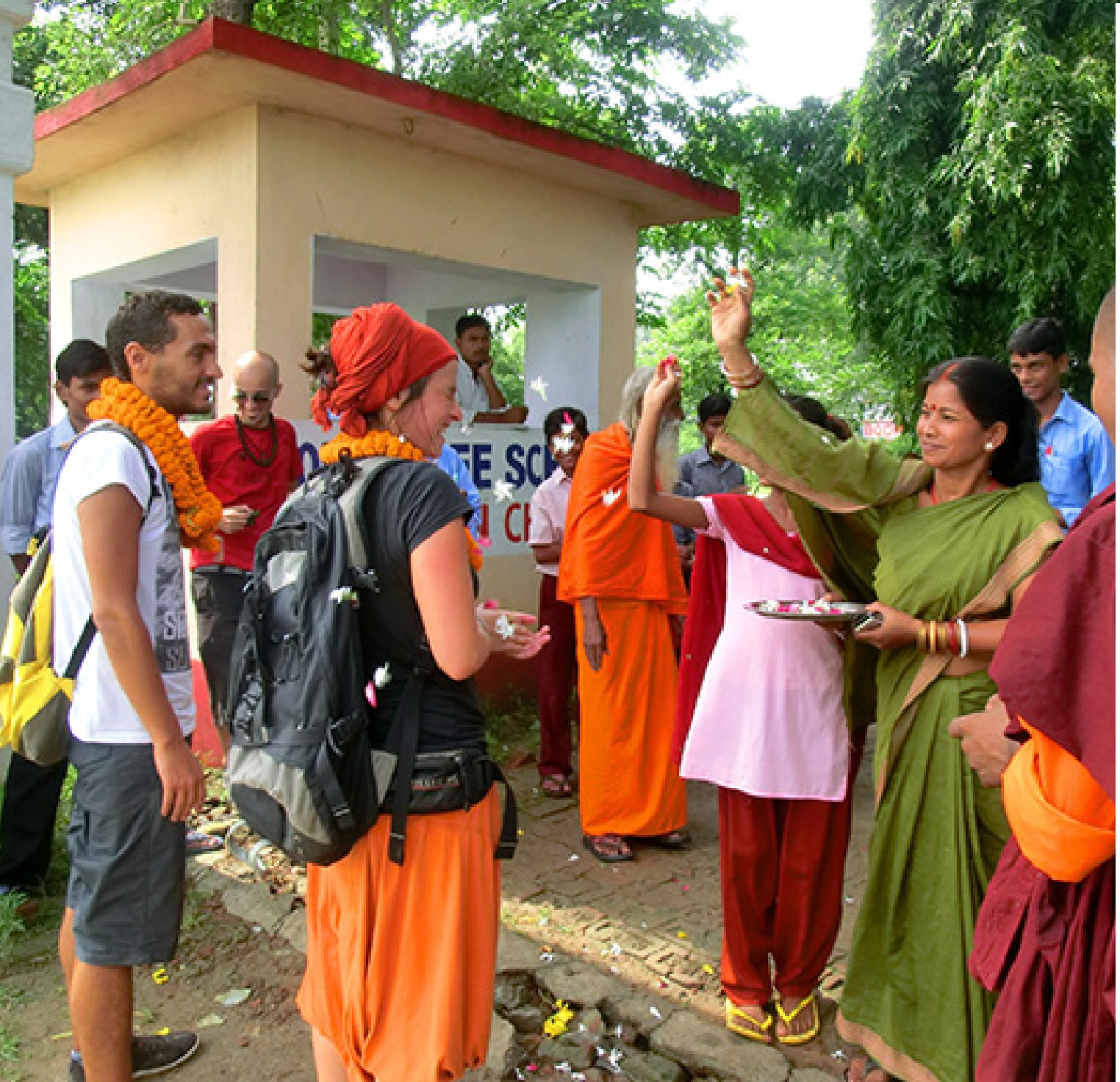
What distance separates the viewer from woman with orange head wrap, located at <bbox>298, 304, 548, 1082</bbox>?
1.89 meters

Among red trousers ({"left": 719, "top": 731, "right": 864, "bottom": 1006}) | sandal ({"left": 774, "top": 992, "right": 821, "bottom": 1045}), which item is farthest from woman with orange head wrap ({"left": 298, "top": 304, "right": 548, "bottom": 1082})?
sandal ({"left": 774, "top": 992, "right": 821, "bottom": 1045})

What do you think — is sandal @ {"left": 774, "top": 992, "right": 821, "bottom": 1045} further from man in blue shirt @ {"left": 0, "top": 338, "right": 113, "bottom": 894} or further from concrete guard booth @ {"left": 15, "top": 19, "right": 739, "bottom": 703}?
concrete guard booth @ {"left": 15, "top": 19, "right": 739, "bottom": 703}

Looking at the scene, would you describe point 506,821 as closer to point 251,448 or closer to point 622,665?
point 622,665

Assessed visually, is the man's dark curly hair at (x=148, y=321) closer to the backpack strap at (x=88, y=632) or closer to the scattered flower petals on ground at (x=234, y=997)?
the backpack strap at (x=88, y=632)

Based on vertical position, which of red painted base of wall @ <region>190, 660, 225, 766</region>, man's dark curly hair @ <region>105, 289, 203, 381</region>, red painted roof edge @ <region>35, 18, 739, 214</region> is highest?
red painted roof edge @ <region>35, 18, 739, 214</region>

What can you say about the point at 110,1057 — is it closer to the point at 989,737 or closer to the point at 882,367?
the point at 989,737

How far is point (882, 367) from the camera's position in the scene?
1018cm

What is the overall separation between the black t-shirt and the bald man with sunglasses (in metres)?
2.90

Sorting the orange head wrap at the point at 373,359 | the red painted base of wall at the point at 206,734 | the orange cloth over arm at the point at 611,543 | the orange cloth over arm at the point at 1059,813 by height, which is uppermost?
the orange head wrap at the point at 373,359

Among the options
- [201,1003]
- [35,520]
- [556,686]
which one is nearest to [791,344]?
[556,686]

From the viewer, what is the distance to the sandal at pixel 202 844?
4.18 metres

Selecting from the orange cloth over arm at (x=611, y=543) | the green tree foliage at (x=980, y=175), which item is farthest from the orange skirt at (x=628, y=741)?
the green tree foliage at (x=980, y=175)

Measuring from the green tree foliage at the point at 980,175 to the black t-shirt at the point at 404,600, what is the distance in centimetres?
758

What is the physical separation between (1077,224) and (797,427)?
7.14 meters
